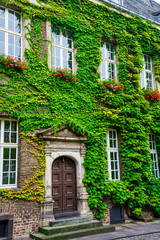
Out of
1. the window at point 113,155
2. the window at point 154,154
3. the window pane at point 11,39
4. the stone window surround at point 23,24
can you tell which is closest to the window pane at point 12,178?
the window at point 113,155

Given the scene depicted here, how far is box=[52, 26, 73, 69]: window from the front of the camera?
9008 millimetres

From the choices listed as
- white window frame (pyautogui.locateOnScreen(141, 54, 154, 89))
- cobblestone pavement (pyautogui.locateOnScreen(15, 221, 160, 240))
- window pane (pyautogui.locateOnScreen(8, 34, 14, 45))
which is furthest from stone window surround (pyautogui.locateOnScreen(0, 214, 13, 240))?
white window frame (pyautogui.locateOnScreen(141, 54, 154, 89))

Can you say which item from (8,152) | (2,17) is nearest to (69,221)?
(8,152)

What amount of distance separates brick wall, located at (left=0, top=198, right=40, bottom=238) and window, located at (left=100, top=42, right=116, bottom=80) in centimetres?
591

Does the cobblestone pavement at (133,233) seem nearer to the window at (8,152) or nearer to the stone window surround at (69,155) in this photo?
the stone window surround at (69,155)

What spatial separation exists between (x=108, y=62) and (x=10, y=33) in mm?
4347

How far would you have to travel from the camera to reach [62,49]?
9.21 m

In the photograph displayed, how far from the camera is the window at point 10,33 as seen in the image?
7977mm

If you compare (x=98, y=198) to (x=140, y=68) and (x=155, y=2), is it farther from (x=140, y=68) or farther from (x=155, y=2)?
(x=155, y=2)

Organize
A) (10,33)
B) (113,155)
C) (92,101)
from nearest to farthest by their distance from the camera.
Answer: (10,33)
(92,101)
(113,155)

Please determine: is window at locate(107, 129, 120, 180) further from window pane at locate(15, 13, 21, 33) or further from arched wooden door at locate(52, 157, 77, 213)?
window pane at locate(15, 13, 21, 33)

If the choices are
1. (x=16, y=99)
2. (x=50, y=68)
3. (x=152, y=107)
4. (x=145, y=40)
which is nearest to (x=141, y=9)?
(x=145, y=40)

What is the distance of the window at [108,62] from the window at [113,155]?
2502mm

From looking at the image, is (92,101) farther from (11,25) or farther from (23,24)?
(11,25)
